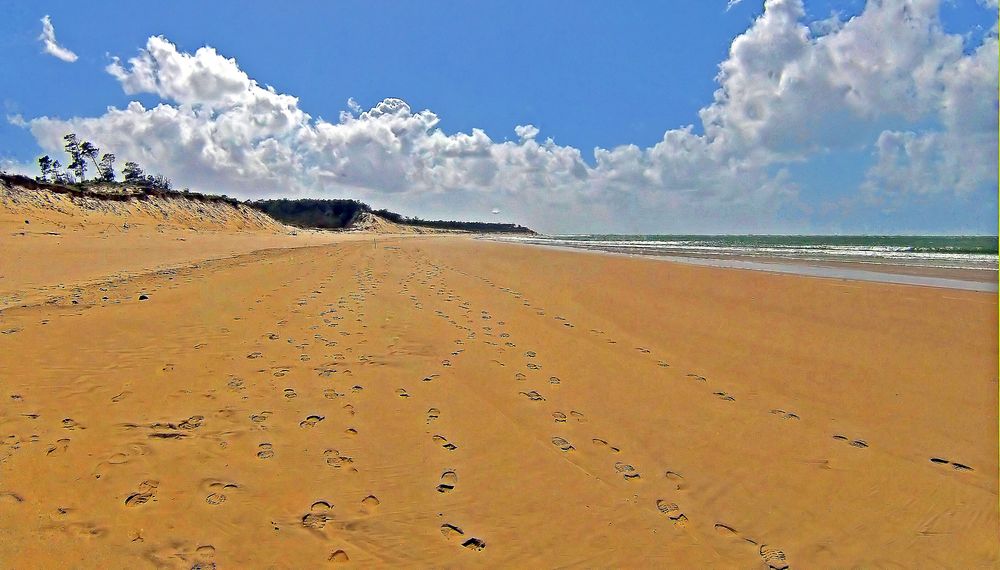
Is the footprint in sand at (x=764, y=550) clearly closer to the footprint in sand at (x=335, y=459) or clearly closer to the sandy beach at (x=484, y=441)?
the sandy beach at (x=484, y=441)

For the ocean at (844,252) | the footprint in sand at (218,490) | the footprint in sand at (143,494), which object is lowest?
the footprint in sand at (218,490)

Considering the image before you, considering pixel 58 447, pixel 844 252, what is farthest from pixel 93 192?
pixel 844 252

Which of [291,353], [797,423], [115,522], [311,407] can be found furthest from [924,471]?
[291,353]

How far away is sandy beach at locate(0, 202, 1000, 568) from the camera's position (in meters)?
2.79

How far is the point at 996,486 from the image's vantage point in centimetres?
353

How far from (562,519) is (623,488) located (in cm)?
62

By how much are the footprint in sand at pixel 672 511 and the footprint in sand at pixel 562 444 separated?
87 centimetres

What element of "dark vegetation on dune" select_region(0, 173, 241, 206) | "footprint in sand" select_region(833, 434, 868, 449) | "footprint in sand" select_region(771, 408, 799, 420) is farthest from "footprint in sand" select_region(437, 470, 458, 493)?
"dark vegetation on dune" select_region(0, 173, 241, 206)

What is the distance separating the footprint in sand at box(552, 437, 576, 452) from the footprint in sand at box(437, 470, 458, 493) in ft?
3.22

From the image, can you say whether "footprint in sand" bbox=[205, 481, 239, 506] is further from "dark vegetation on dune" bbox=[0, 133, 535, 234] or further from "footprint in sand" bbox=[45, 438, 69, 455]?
"dark vegetation on dune" bbox=[0, 133, 535, 234]

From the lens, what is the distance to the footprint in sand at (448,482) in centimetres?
329

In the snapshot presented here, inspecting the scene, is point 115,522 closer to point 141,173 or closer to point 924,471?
point 924,471

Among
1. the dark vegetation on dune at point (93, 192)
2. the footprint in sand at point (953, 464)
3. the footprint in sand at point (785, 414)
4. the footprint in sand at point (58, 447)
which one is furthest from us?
the dark vegetation on dune at point (93, 192)

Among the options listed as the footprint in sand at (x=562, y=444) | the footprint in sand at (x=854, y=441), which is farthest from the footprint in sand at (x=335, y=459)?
the footprint in sand at (x=854, y=441)
